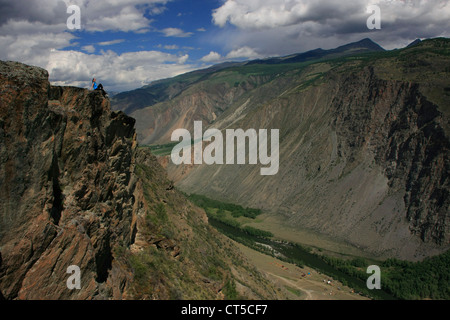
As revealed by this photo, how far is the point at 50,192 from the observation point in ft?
38.0

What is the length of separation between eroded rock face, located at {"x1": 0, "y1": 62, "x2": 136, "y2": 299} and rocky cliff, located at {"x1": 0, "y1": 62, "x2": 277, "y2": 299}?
3 centimetres

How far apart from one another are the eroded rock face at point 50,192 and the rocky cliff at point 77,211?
3 cm

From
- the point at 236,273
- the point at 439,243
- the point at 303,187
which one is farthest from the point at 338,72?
the point at 236,273

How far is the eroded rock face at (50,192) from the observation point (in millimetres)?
10117

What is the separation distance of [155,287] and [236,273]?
13794 millimetres

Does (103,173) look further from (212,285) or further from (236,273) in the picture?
(236,273)

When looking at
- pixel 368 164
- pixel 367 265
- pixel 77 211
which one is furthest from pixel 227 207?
pixel 77 211

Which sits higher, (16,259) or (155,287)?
(16,259)

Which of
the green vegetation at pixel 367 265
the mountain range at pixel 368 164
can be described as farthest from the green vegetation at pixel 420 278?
the mountain range at pixel 368 164

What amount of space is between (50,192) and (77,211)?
224 cm

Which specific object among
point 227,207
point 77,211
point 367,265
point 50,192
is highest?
point 50,192

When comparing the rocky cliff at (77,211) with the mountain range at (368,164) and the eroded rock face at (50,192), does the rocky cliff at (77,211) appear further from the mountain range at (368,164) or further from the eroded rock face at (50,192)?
the mountain range at (368,164)

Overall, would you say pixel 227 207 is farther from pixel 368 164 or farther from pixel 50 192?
pixel 50 192
